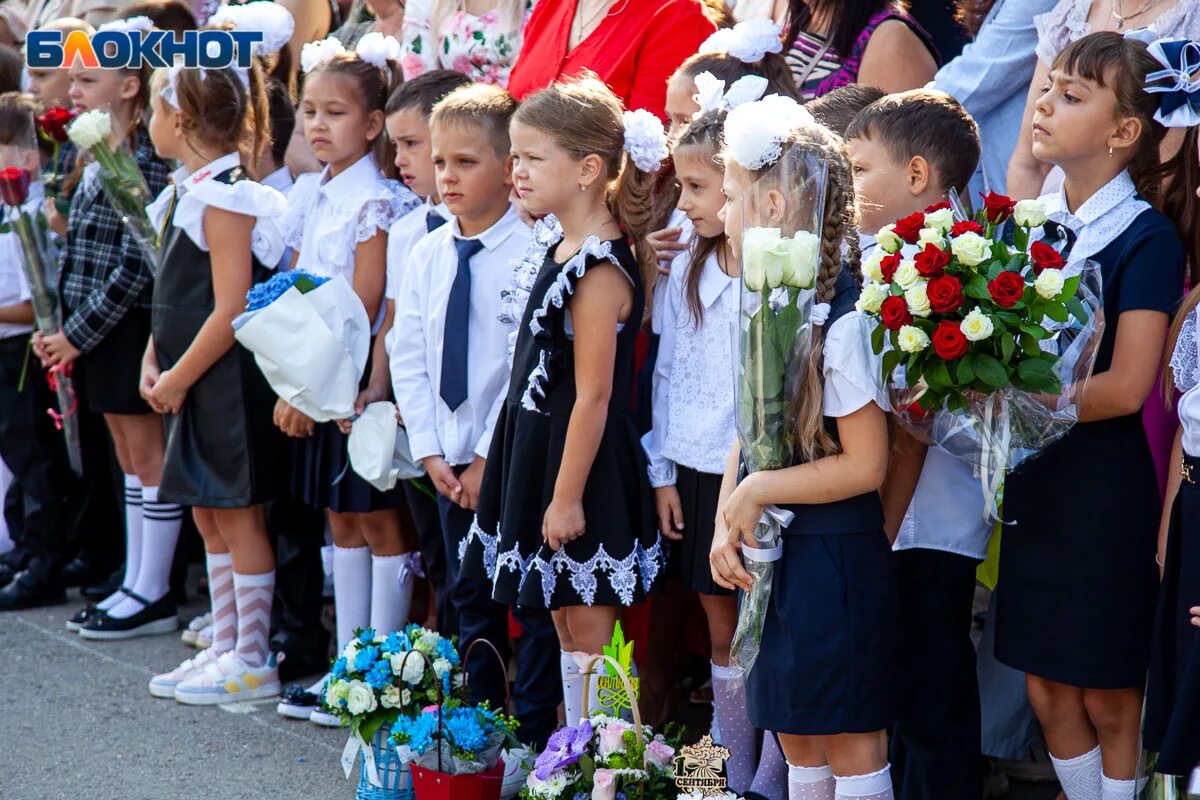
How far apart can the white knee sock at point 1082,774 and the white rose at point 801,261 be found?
1358 millimetres

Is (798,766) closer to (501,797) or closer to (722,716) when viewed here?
(722,716)

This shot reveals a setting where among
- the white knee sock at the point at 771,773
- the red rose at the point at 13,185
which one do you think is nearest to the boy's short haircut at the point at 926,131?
the white knee sock at the point at 771,773

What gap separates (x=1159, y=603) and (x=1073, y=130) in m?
1.08

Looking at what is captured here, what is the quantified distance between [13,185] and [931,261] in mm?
4261

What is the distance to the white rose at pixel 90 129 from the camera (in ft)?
16.9

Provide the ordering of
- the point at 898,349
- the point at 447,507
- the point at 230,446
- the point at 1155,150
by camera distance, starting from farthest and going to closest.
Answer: the point at 230,446
the point at 447,507
the point at 1155,150
the point at 898,349

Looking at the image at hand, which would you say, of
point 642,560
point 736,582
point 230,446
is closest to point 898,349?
point 736,582

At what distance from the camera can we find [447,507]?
4352 mm

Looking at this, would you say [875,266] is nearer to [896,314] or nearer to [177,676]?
[896,314]

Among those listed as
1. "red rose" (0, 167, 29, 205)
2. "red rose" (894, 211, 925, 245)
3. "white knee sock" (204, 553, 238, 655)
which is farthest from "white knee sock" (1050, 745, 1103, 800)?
"red rose" (0, 167, 29, 205)

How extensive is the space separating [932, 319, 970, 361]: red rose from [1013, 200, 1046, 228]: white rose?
1.01 ft

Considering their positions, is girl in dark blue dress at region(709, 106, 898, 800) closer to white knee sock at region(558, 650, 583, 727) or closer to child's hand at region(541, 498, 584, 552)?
Answer: child's hand at region(541, 498, 584, 552)

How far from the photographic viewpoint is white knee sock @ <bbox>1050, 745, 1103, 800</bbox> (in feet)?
10.9

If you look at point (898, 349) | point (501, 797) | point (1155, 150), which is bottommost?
point (501, 797)
